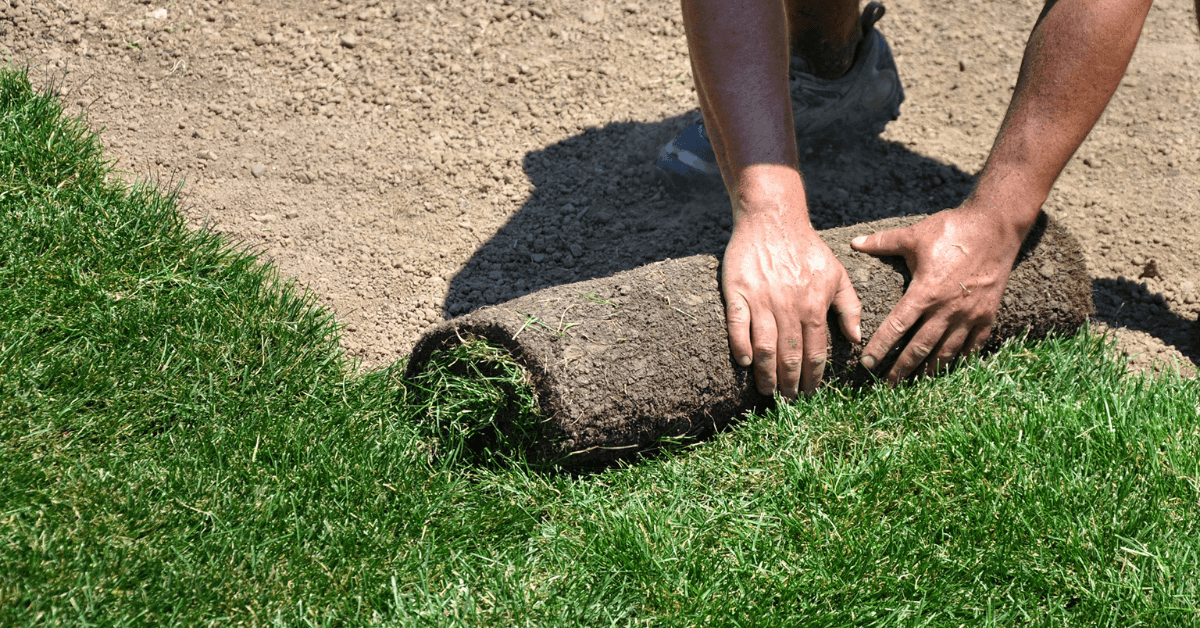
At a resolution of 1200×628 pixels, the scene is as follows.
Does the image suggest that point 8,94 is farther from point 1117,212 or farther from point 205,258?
point 1117,212

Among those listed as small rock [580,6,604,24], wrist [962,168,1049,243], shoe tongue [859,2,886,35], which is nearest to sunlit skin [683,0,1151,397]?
wrist [962,168,1049,243]

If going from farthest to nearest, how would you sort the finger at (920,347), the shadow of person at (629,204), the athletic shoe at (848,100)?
the athletic shoe at (848,100)
the shadow of person at (629,204)
the finger at (920,347)

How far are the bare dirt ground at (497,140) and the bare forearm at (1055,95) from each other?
3.05ft

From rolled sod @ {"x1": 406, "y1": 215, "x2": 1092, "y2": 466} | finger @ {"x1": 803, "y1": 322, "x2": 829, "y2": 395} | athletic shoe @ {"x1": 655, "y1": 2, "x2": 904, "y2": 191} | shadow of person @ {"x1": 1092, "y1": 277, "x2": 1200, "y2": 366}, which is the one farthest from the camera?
athletic shoe @ {"x1": 655, "y1": 2, "x2": 904, "y2": 191}

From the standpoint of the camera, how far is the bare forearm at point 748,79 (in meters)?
2.43

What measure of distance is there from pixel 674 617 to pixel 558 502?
472 mm

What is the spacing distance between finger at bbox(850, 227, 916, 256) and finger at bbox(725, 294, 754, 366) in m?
0.48

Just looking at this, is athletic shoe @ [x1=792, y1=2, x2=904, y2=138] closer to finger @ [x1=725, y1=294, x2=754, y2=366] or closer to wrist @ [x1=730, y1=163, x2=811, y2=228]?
wrist @ [x1=730, y1=163, x2=811, y2=228]

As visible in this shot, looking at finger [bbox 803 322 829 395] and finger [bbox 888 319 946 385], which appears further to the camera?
finger [bbox 888 319 946 385]

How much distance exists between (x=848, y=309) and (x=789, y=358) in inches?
8.8

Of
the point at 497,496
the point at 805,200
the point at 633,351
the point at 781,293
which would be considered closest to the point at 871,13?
the point at 805,200

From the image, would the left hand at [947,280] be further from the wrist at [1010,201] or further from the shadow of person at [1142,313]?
the shadow of person at [1142,313]

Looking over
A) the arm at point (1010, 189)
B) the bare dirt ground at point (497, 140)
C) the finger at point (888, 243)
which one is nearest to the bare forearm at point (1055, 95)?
the arm at point (1010, 189)

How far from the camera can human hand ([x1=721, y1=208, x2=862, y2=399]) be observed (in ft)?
7.77
